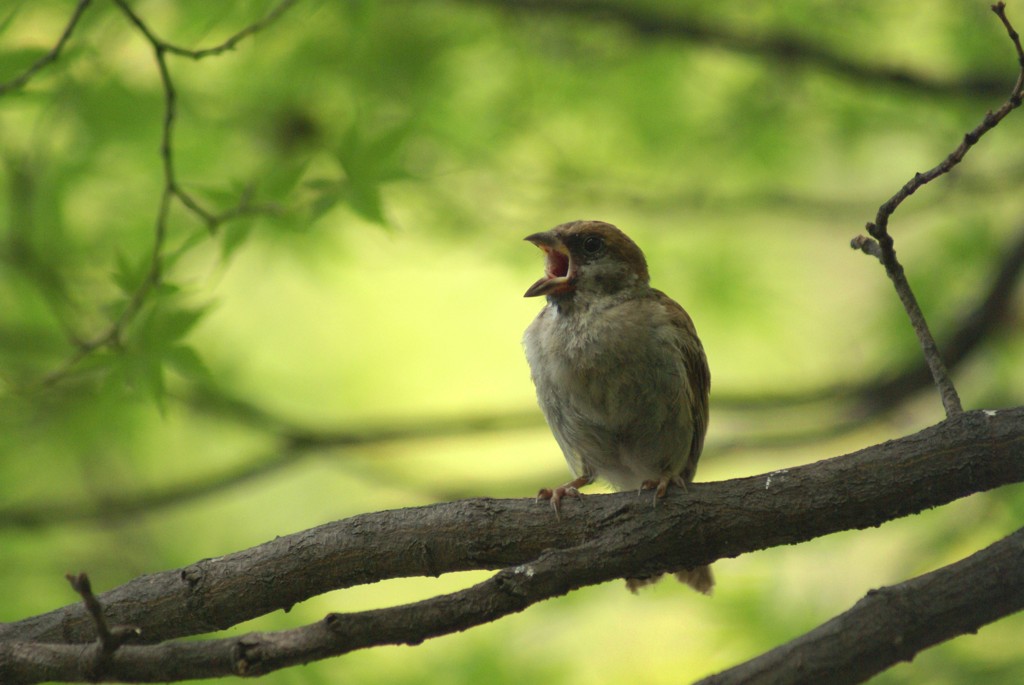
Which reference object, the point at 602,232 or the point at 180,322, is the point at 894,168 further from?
the point at 180,322

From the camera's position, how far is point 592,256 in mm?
4707

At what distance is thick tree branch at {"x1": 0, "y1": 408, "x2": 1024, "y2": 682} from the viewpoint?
2.91 meters

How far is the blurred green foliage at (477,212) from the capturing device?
4.89 metres

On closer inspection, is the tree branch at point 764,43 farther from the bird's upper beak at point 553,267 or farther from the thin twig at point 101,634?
the thin twig at point 101,634

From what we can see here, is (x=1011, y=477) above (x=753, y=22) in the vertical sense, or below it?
below

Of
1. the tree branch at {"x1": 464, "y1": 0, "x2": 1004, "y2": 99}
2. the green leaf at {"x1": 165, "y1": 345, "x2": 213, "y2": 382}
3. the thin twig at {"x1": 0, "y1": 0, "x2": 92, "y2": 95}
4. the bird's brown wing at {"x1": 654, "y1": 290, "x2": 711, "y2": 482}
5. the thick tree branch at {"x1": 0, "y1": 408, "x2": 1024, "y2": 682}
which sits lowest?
the thick tree branch at {"x1": 0, "y1": 408, "x2": 1024, "y2": 682}

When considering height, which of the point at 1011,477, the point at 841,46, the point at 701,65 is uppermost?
the point at 701,65

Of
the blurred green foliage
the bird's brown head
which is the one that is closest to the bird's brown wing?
the bird's brown head

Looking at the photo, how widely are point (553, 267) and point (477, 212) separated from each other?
5.62ft

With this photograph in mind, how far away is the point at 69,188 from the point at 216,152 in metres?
0.91

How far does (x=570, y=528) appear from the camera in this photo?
3311 mm

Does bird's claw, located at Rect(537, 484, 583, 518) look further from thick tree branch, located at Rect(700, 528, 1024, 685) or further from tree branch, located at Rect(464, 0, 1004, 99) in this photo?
tree branch, located at Rect(464, 0, 1004, 99)

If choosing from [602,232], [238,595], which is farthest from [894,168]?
[238,595]

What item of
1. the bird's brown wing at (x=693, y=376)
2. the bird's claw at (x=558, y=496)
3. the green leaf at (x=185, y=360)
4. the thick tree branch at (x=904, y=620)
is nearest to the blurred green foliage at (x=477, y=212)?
the green leaf at (x=185, y=360)
